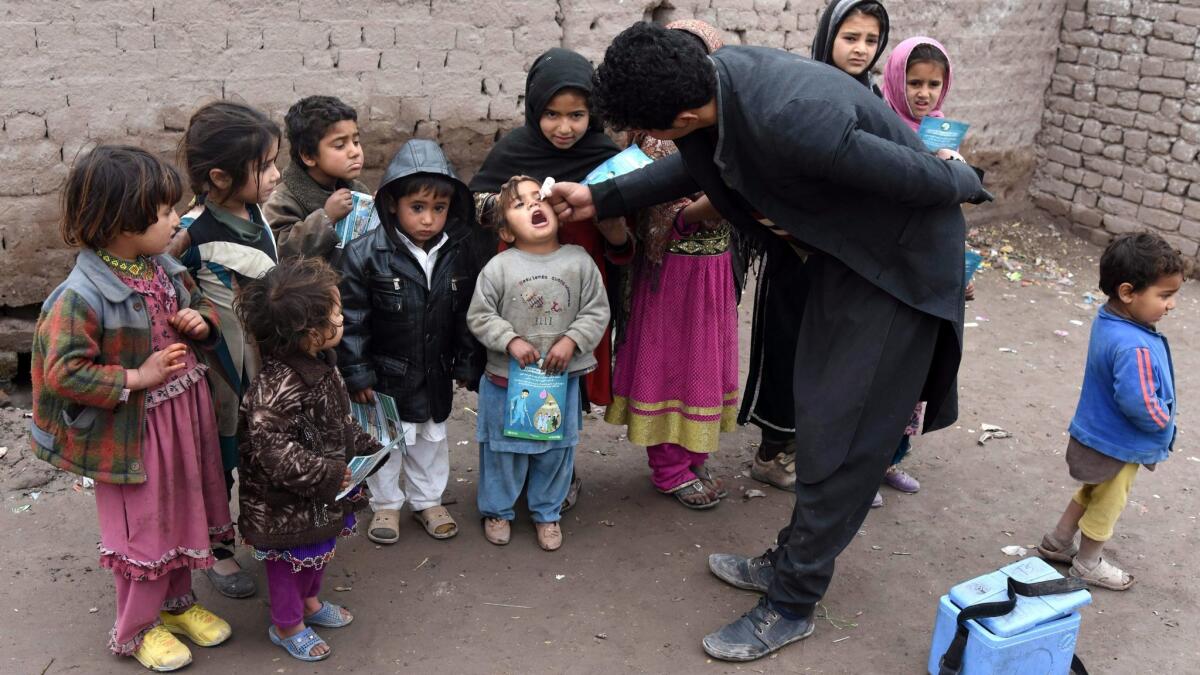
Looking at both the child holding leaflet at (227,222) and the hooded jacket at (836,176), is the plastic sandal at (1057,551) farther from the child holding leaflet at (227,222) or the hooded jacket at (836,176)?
the child holding leaflet at (227,222)

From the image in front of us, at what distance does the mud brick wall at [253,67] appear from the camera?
180 inches

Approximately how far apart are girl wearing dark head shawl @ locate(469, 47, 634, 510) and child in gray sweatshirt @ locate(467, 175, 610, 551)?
20cm

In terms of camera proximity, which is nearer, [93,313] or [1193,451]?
[93,313]

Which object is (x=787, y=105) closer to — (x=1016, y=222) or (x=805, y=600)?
(x=805, y=600)

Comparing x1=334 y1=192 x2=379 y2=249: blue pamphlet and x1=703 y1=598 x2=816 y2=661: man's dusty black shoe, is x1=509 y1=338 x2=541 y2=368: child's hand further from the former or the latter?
x1=703 y1=598 x2=816 y2=661: man's dusty black shoe

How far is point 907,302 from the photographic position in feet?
9.86

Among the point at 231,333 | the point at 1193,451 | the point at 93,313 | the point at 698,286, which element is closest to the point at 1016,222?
the point at 1193,451

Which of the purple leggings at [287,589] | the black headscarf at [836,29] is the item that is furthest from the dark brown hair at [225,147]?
the black headscarf at [836,29]

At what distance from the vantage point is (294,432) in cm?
294

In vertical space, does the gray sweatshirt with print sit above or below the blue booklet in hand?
above

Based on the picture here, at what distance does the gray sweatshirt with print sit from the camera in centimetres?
355

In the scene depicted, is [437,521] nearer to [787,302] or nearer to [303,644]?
[303,644]

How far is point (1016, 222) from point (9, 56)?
7.21 meters

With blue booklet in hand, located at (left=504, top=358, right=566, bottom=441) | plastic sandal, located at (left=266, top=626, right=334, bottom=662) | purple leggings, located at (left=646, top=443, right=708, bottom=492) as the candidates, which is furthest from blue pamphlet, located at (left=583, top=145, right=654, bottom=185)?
plastic sandal, located at (left=266, top=626, right=334, bottom=662)
